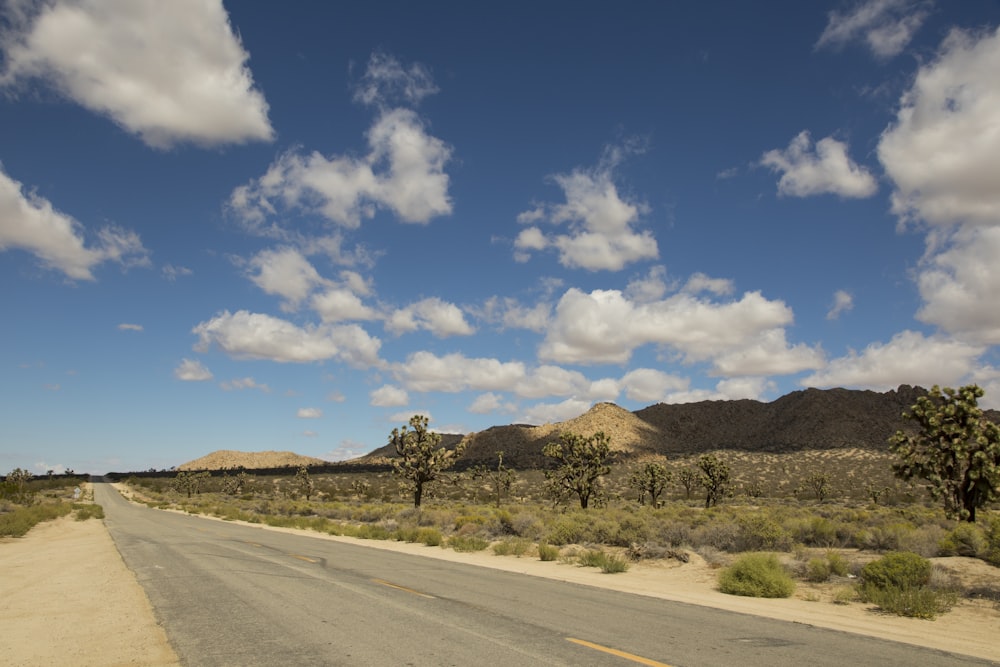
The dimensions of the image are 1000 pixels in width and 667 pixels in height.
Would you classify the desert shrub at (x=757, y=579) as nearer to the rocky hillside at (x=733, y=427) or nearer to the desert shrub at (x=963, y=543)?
the desert shrub at (x=963, y=543)

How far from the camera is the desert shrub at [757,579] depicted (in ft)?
45.3

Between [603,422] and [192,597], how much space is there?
134301 mm

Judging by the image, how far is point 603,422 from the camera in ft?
464

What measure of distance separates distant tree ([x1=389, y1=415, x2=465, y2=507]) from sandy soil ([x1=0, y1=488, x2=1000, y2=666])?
875 inches

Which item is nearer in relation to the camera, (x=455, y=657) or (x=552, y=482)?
(x=455, y=657)

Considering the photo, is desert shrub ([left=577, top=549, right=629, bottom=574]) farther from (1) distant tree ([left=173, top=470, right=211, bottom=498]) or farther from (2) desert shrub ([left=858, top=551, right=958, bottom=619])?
(1) distant tree ([left=173, top=470, right=211, bottom=498])

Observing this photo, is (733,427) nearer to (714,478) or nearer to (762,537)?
(714,478)

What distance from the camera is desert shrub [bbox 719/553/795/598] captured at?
13.8 m

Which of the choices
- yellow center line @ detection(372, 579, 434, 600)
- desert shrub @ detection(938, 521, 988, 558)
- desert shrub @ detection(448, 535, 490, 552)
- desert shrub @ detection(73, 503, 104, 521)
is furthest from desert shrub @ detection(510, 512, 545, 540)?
desert shrub @ detection(73, 503, 104, 521)

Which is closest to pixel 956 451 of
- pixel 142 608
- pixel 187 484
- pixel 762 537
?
pixel 762 537

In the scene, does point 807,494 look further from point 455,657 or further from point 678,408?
point 678,408

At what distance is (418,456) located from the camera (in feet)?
→ 141

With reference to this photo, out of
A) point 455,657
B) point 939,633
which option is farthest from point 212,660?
point 939,633

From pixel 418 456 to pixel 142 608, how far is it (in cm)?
3244
